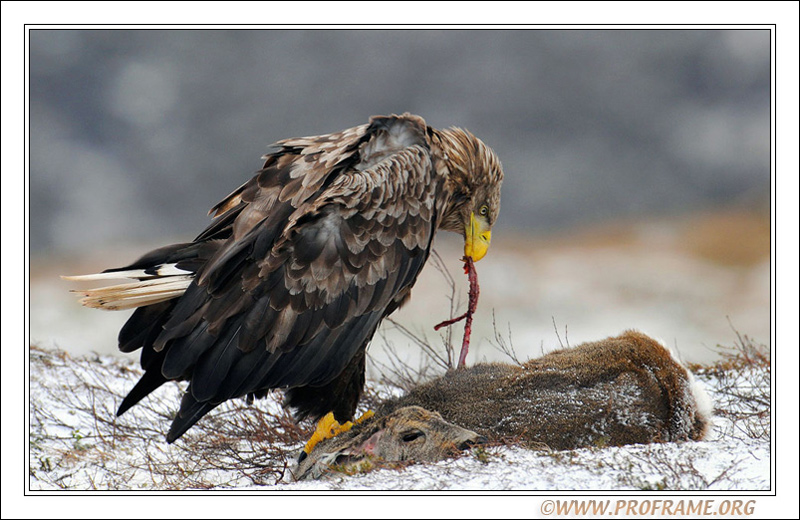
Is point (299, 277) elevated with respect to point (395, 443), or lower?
elevated

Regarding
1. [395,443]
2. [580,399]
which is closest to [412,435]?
[395,443]

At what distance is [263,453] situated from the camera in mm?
5156

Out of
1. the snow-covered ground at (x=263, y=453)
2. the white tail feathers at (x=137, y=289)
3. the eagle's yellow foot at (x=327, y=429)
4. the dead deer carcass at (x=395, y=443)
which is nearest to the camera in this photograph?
the snow-covered ground at (x=263, y=453)

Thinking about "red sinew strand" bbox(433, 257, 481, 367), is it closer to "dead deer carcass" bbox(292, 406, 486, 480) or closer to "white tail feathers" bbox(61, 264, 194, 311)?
"dead deer carcass" bbox(292, 406, 486, 480)

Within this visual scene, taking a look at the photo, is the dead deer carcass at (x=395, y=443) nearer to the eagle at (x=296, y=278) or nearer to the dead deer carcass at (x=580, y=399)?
the dead deer carcass at (x=580, y=399)

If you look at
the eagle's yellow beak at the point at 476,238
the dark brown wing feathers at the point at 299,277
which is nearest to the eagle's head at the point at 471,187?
the eagle's yellow beak at the point at 476,238

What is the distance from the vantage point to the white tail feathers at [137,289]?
4.29 m

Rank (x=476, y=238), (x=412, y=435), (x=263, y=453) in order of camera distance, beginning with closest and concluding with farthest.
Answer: (x=412, y=435), (x=263, y=453), (x=476, y=238)

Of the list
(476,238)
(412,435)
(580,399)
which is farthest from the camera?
(476,238)

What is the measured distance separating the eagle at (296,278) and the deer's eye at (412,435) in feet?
2.16

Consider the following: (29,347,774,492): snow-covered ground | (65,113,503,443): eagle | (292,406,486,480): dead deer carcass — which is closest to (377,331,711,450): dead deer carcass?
(29,347,774,492): snow-covered ground

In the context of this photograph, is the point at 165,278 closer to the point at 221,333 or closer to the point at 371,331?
the point at 221,333

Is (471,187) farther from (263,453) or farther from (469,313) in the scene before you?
(263,453)

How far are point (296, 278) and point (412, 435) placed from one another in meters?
1.18
